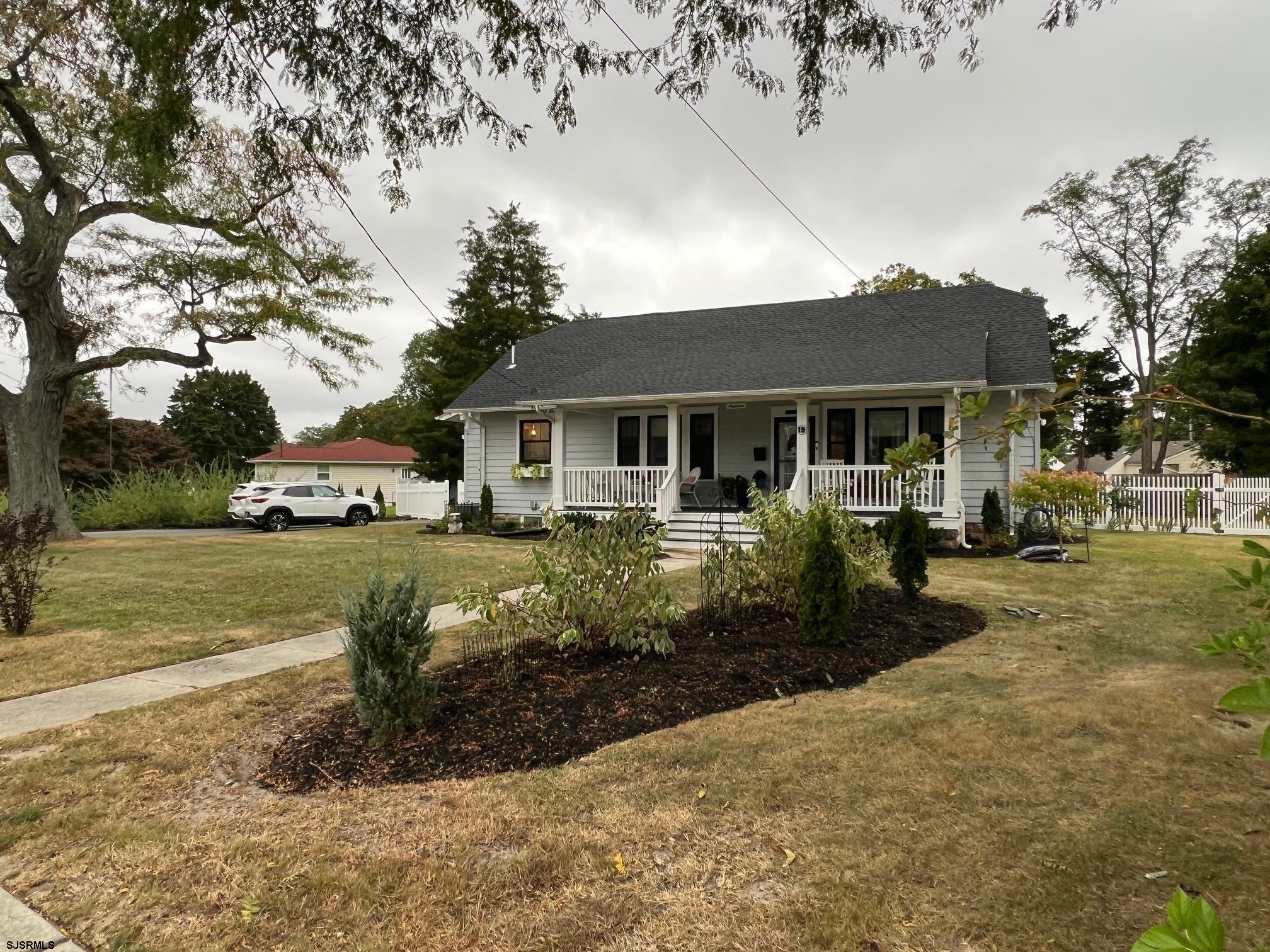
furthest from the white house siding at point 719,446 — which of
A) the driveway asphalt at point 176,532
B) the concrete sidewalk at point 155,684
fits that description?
the concrete sidewalk at point 155,684

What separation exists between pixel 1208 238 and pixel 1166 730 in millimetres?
34165

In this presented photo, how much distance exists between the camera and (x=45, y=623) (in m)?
7.48

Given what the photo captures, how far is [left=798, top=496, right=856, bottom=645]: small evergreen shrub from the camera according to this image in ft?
18.3

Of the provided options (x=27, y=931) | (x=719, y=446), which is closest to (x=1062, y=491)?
(x=719, y=446)

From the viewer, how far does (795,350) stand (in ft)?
52.5

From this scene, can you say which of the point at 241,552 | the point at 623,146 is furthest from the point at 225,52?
the point at 241,552

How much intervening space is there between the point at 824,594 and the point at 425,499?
2210cm

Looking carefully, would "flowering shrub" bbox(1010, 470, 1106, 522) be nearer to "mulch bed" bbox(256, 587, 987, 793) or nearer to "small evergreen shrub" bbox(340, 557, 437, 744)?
"mulch bed" bbox(256, 587, 987, 793)

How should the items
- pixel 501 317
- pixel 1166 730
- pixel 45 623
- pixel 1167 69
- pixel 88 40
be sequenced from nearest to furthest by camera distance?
pixel 1166 730 → pixel 88 40 → pixel 1167 69 → pixel 45 623 → pixel 501 317

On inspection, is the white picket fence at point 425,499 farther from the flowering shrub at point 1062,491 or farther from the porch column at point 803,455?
the flowering shrub at point 1062,491

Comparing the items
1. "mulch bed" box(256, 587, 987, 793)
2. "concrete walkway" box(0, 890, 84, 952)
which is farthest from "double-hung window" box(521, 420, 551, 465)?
"concrete walkway" box(0, 890, 84, 952)

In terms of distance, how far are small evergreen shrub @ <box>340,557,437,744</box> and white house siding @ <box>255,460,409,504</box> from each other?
42.4 m

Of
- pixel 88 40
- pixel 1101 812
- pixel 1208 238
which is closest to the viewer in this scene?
pixel 1101 812

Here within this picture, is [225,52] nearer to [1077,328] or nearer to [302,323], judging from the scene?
[302,323]
